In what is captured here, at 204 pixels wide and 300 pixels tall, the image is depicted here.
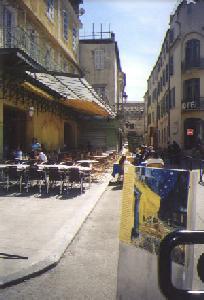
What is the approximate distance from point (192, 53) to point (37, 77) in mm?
21647

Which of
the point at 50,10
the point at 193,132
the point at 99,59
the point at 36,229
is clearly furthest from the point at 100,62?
the point at 36,229

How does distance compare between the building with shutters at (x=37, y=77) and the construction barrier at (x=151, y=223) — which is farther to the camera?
the building with shutters at (x=37, y=77)

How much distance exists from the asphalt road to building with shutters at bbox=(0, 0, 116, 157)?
7926 millimetres

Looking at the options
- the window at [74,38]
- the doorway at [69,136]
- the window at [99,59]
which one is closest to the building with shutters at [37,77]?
the window at [74,38]

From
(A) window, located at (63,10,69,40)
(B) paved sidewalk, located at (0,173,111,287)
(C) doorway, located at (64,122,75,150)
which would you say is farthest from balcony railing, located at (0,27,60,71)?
Result: (C) doorway, located at (64,122,75,150)

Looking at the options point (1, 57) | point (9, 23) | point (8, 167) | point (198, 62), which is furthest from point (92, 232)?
point (198, 62)

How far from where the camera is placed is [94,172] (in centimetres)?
→ 1717

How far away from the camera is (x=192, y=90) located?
113 feet

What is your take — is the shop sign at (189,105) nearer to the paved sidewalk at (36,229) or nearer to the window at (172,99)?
the window at (172,99)

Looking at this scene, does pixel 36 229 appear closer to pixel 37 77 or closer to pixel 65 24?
pixel 37 77

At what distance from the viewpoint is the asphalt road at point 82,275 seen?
179 inches

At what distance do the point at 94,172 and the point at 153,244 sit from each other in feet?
44.7

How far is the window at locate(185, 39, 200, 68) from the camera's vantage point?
34.2 meters

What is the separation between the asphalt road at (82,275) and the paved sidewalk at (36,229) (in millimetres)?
150
